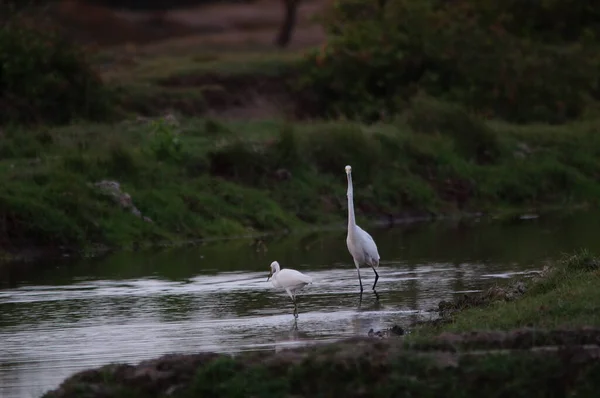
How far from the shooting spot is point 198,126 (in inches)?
1231

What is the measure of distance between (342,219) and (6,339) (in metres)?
13.6

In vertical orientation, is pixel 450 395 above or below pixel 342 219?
above

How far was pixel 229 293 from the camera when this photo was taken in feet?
60.2

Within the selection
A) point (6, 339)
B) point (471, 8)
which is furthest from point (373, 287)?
point (471, 8)

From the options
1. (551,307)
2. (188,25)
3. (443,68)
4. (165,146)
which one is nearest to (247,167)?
(165,146)

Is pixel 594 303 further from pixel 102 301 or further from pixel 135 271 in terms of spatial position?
pixel 135 271

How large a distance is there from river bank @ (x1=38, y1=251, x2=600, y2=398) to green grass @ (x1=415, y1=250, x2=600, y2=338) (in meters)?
0.60

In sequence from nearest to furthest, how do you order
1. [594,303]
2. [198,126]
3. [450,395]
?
[450,395]
[594,303]
[198,126]

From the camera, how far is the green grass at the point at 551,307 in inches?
475

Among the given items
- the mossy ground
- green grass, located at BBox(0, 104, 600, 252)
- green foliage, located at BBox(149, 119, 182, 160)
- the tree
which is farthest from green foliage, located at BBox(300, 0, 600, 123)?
green foliage, located at BBox(149, 119, 182, 160)

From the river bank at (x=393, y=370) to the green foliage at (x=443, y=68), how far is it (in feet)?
86.9

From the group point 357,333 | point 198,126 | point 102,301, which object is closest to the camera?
point 357,333

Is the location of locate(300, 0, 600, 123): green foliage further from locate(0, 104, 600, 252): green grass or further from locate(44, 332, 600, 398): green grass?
locate(44, 332, 600, 398): green grass

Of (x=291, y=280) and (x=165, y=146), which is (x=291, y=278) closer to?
(x=291, y=280)
